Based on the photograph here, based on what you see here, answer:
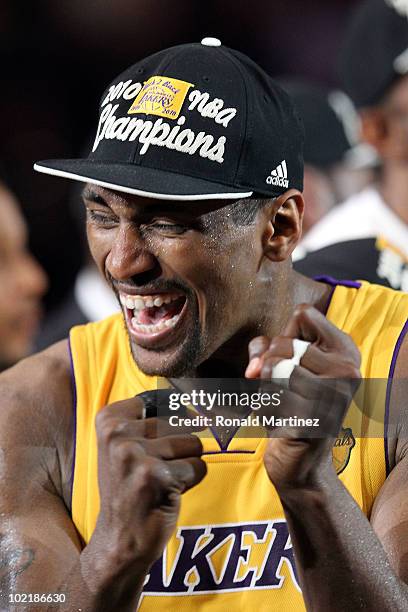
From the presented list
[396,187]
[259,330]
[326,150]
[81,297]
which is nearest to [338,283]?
[259,330]

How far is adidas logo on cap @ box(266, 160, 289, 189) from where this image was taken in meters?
2.08

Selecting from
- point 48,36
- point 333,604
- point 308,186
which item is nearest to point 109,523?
point 333,604

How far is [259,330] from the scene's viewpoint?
7.28 feet

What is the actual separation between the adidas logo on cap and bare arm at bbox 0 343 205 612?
0.50m

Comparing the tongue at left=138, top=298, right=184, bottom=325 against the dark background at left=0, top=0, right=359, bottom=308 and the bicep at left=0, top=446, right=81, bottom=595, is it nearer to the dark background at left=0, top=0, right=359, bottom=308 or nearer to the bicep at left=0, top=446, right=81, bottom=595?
the bicep at left=0, top=446, right=81, bottom=595

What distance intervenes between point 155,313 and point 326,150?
2.81 m

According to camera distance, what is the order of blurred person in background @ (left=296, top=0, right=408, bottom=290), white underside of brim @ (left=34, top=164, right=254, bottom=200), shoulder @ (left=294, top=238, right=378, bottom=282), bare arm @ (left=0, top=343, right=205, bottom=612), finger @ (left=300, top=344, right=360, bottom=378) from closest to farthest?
finger @ (left=300, top=344, right=360, bottom=378) → bare arm @ (left=0, top=343, right=205, bottom=612) → white underside of brim @ (left=34, top=164, right=254, bottom=200) → shoulder @ (left=294, top=238, right=378, bottom=282) → blurred person in background @ (left=296, top=0, right=408, bottom=290)

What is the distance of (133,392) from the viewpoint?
223 centimetres

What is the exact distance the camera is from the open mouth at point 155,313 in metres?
2.04

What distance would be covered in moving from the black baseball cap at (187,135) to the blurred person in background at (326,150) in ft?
8.05

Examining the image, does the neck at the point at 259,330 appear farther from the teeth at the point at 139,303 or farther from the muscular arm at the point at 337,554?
the muscular arm at the point at 337,554

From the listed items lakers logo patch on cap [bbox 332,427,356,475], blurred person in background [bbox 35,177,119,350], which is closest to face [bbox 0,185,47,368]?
blurred person in background [bbox 35,177,119,350]

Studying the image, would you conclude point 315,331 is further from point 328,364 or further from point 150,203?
point 150,203

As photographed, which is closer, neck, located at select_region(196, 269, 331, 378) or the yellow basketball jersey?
the yellow basketball jersey
